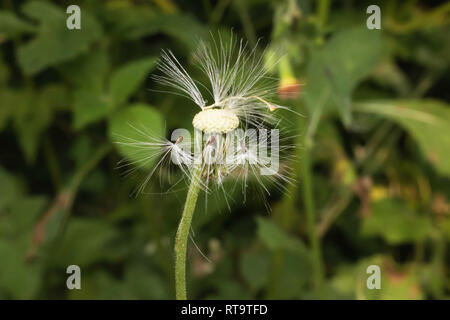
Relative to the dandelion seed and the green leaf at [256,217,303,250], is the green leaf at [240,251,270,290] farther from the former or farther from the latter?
the dandelion seed

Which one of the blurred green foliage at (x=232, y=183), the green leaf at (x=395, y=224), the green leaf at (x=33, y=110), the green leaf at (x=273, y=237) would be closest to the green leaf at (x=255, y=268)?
the blurred green foliage at (x=232, y=183)

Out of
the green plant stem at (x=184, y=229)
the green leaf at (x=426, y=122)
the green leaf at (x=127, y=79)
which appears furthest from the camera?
the green leaf at (x=426, y=122)

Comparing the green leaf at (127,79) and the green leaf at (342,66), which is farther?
the green leaf at (127,79)

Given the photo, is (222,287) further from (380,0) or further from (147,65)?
(380,0)

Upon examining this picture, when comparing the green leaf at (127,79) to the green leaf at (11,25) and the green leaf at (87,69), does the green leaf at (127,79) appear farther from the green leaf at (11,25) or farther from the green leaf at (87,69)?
the green leaf at (11,25)

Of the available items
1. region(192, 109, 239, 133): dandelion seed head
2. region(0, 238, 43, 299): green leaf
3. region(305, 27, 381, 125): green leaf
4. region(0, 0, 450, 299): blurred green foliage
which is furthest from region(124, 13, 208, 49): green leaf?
region(192, 109, 239, 133): dandelion seed head

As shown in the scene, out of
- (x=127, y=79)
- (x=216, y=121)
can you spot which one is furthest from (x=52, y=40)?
(x=216, y=121)
